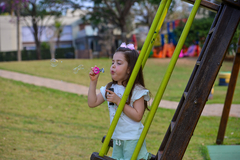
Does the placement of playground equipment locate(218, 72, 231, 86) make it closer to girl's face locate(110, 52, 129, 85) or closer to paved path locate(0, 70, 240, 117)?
paved path locate(0, 70, 240, 117)

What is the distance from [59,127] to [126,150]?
13.0 feet

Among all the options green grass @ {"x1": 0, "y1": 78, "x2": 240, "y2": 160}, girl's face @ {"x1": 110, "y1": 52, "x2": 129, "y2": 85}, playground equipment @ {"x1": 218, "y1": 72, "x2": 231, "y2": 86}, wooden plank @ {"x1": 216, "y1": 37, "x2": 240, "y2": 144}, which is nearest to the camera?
girl's face @ {"x1": 110, "y1": 52, "x2": 129, "y2": 85}

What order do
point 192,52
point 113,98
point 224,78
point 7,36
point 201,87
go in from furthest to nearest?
point 7,36, point 192,52, point 224,78, point 113,98, point 201,87

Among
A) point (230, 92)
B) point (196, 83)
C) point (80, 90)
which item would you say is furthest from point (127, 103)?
point (80, 90)

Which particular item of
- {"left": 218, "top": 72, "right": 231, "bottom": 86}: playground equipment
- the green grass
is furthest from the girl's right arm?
{"left": 218, "top": 72, "right": 231, "bottom": 86}: playground equipment

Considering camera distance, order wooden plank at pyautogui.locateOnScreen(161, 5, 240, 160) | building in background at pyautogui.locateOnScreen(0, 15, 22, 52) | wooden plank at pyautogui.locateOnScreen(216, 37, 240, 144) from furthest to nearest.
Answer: building in background at pyautogui.locateOnScreen(0, 15, 22, 52) → wooden plank at pyautogui.locateOnScreen(216, 37, 240, 144) → wooden plank at pyautogui.locateOnScreen(161, 5, 240, 160)

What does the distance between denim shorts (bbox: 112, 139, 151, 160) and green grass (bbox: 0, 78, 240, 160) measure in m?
1.74

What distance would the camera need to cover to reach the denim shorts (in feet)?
7.72

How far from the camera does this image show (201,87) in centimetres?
207

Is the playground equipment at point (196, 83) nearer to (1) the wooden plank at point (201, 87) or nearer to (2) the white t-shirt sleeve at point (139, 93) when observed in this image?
(1) the wooden plank at point (201, 87)

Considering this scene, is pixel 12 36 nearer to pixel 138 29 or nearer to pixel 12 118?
pixel 138 29

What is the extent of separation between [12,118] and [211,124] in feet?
15.6

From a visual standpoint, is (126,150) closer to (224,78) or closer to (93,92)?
(93,92)

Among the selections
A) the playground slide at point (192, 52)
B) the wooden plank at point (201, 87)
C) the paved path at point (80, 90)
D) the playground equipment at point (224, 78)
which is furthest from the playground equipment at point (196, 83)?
the playground slide at point (192, 52)
